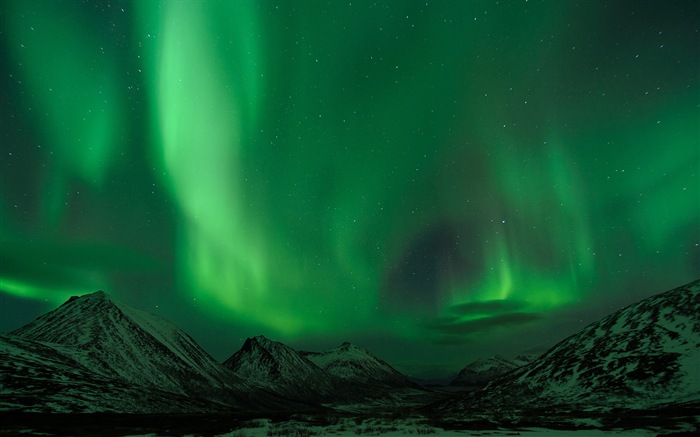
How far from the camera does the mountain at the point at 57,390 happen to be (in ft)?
262

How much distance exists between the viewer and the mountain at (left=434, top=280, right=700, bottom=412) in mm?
88312

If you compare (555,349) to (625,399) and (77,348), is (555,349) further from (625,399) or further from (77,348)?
(77,348)

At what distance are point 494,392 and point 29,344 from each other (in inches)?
6495

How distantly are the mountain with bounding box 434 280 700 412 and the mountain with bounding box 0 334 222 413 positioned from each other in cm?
8980

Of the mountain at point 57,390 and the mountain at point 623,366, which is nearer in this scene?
the mountain at point 57,390

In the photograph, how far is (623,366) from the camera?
10781 cm

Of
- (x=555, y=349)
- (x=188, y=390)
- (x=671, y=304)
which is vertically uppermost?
(x=671, y=304)

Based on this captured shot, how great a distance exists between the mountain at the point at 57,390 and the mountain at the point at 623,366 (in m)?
89.8

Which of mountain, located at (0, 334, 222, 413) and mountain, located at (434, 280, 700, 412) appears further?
mountain, located at (434, 280, 700, 412)

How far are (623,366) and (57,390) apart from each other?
148026mm

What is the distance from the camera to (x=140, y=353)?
654 ft

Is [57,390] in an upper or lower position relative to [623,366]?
lower

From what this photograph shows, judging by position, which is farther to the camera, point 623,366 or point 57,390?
point 623,366

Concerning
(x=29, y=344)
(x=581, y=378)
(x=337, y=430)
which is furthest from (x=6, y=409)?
(x=581, y=378)
